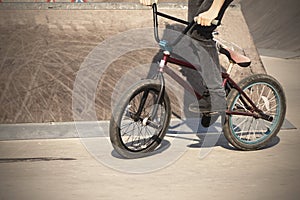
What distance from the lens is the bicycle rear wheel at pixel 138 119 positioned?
539cm

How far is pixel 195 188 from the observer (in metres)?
4.91

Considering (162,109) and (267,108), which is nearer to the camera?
(162,109)

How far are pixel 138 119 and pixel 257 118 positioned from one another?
52.1 inches

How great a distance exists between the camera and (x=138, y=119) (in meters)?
5.66

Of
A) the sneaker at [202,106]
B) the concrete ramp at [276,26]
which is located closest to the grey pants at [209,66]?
the sneaker at [202,106]

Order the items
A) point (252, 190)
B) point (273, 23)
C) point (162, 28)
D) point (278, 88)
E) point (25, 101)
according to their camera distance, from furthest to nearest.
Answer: point (273, 23), point (162, 28), point (25, 101), point (278, 88), point (252, 190)

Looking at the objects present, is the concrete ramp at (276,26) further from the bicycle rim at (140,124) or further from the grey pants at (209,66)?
the bicycle rim at (140,124)

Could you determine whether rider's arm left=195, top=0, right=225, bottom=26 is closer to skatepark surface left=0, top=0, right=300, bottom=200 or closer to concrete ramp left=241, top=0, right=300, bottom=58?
skatepark surface left=0, top=0, right=300, bottom=200

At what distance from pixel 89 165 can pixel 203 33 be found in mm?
1572

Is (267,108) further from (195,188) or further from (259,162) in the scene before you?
(195,188)

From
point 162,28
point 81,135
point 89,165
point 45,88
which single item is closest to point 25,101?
point 45,88

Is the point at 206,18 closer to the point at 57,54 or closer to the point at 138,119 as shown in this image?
the point at 138,119

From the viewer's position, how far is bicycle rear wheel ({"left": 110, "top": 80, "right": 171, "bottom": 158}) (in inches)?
212

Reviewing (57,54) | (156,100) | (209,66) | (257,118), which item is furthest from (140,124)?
(57,54)
